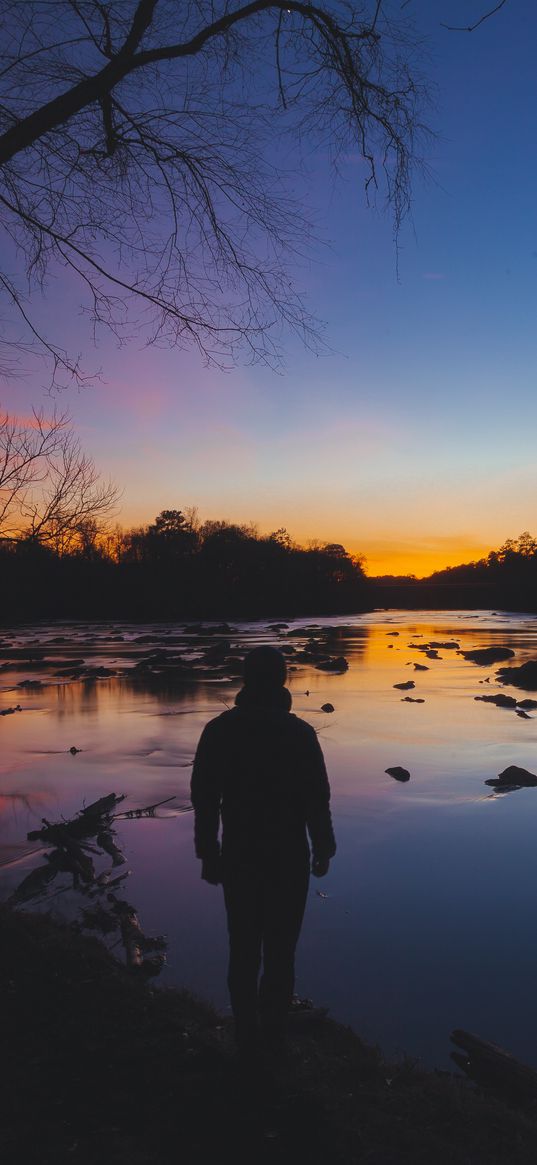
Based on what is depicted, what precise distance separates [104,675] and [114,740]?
14.1m

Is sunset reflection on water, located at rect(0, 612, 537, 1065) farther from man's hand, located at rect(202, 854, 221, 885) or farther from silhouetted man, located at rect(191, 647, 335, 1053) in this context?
man's hand, located at rect(202, 854, 221, 885)

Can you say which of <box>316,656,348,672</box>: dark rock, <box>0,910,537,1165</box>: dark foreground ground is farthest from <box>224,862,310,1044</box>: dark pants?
<box>316,656,348,672</box>: dark rock

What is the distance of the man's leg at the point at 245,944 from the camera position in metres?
3.23

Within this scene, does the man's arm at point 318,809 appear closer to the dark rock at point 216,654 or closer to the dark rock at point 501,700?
the dark rock at point 501,700

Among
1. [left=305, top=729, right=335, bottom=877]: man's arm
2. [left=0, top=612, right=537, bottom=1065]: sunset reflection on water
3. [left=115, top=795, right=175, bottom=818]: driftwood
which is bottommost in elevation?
[left=0, top=612, right=537, bottom=1065]: sunset reflection on water

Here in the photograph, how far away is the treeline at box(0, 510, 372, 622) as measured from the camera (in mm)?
99500

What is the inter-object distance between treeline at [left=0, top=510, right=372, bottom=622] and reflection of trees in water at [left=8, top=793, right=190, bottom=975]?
253ft

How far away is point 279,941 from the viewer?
3.24 metres

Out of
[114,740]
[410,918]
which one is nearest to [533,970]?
[410,918]

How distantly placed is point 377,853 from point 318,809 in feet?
18.3

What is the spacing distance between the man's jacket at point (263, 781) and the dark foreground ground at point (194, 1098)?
3.27 ft

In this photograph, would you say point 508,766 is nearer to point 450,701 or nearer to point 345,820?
point 345,820

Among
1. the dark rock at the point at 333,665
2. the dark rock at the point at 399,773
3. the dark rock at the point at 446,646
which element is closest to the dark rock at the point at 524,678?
the dark rock at the point at 333,665

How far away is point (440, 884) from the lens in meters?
7.50
